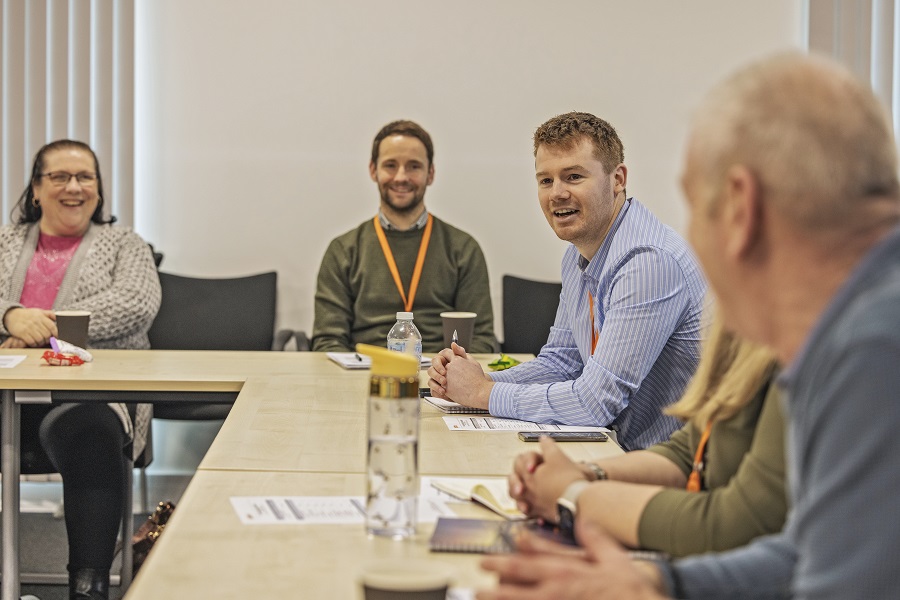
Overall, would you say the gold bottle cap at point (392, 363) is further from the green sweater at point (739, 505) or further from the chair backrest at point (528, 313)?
the chair backrest at point (528, 313)

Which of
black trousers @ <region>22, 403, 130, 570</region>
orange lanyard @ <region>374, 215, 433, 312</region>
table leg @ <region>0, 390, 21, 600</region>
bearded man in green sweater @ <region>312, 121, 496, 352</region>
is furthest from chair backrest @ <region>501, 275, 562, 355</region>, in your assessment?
table leg @ <region>0, 390, 21, 600</region>

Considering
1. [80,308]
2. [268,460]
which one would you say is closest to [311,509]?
[268,460]

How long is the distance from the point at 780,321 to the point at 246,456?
122 centimetres

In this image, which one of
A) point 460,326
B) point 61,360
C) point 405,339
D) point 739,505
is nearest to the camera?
point 739,505

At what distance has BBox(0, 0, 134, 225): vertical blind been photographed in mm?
4781

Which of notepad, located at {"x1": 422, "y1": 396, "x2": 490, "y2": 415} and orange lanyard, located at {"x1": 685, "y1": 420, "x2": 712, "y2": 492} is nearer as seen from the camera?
orange lanyard, located at {"x1": 685, "y1": 420, "x2": 712, "y2": 492}

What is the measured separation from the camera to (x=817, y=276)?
898mm

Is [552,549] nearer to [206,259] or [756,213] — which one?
[756,213]

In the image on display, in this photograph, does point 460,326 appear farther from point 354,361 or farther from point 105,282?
point 105,282

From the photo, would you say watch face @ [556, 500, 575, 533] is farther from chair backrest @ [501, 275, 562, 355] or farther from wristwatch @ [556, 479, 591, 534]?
chair backrest @ [501, 275, 562, 355]

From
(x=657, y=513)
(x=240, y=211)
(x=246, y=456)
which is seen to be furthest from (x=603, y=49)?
(x=657, y=513)

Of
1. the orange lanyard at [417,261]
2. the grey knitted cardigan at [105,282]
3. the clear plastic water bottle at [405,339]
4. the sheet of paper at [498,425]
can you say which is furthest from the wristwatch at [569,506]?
the orange lanyard at [417,261]

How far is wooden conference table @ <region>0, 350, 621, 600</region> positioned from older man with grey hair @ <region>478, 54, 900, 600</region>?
0.39 m

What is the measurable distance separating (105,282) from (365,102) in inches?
65.2
